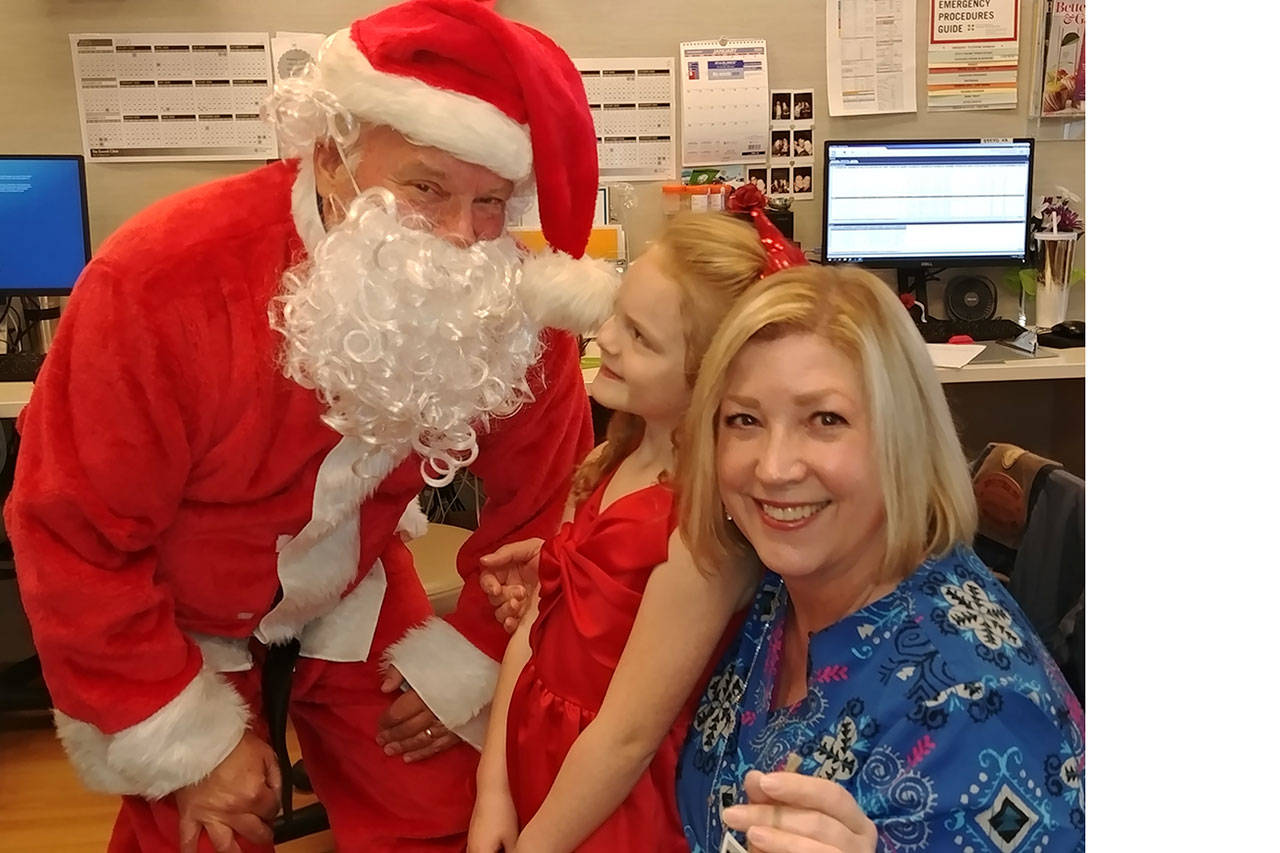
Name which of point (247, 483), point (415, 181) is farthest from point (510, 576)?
point (415, 181)

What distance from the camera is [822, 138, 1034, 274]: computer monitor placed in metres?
2.88

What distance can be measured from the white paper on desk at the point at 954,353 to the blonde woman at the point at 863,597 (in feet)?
4.87

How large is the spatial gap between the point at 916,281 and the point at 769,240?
1928mm

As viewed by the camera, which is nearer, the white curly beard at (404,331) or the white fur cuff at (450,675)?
the white curly beard at (404,331)

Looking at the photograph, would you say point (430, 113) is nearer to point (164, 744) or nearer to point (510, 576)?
point (510, 576)

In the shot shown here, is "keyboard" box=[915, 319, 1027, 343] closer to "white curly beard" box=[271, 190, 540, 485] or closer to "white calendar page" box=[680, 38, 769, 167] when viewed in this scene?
"white calendar page" box=[680, 38, 769, 167]

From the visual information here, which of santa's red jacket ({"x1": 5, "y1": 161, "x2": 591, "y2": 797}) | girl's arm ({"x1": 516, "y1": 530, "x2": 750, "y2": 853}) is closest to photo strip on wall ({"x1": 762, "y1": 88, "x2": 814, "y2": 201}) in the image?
santa's red jacket ({"x1": 5, "y1": 161, "x2": 591, "y2": 797})

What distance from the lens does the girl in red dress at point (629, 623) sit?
3.69ft

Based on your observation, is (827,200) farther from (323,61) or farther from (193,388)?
(193,388)

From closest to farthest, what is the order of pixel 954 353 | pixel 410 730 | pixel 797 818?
pixel 797 818 → pixel 410 730 → pixel 954 353

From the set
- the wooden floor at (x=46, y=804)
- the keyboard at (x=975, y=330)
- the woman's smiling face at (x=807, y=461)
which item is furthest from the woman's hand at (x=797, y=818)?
the keyboard at (x=975, y=330)

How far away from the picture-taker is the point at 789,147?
2928 millimetres

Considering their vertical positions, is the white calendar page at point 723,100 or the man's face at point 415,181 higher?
the white calendar page at point 723,100

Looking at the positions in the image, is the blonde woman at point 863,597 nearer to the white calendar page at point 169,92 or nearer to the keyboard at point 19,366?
the keyboard at point 19,366
